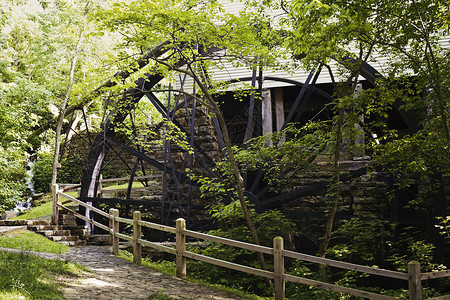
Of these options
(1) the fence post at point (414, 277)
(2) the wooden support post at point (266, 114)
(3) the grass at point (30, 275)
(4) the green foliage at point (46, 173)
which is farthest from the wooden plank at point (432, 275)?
(4) the green foliage at point (46, 173)

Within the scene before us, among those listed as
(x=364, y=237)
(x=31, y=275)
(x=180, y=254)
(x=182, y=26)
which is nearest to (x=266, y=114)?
(x=364, y=237)

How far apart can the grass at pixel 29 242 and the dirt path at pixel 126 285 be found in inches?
47.9

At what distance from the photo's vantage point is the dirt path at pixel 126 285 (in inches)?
204

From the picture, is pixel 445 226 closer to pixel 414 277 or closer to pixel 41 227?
pixel 414 277

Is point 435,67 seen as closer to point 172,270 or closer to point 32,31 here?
point 172,270

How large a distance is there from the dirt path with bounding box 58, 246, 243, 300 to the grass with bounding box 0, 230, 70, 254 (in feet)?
3.99

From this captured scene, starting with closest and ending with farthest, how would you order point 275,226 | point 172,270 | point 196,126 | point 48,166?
point 172,270, point 275,226, point 196,126, point 48,166

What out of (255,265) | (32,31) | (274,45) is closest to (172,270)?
(255,265)

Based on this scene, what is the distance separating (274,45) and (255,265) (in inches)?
152

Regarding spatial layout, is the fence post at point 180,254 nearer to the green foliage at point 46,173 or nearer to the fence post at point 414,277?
the fence post at point 414,277

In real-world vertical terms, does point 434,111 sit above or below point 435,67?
below

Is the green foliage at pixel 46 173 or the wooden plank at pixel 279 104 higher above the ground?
the wooden plank at pixel 279 104

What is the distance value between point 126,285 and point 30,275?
1312mm

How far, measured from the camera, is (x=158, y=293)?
Result: 213 inches
